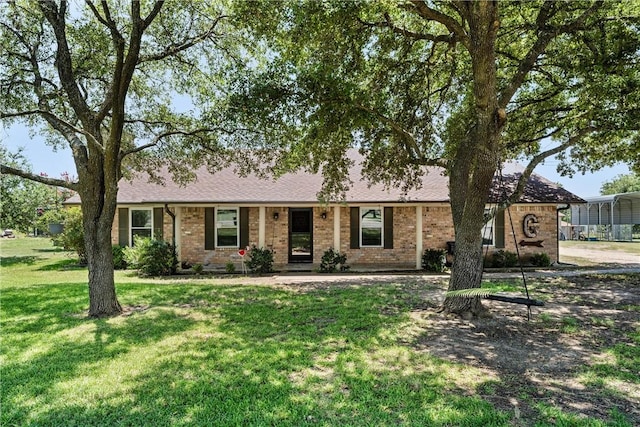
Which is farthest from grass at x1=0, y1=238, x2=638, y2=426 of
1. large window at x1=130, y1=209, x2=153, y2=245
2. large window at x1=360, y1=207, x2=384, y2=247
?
large window at x1=130, y1=209, x2=153, y2=245

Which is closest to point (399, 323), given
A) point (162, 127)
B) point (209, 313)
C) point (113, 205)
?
point (209, 313)

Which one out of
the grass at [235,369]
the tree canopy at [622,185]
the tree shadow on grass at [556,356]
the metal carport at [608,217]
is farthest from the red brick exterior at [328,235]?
the tree canopy at [622,185]

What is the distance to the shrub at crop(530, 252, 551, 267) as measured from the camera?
14578mm

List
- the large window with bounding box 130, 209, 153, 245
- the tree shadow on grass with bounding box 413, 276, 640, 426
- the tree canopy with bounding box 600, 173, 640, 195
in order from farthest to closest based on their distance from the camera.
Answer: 1. the tree canopy with bounding box 600, 173, 640, 195
2. the large window with bounding box 130, 209, 153, 245
3. the tree shadow on grass with bounding box 413, 276, 640, 426

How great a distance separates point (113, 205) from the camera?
709 centimetres

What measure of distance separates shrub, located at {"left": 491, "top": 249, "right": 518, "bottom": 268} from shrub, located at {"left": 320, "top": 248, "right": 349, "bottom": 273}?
582cm

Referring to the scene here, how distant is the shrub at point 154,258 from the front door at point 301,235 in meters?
4.54

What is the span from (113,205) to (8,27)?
457 centimetres

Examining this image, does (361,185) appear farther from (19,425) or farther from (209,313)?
(19,425)

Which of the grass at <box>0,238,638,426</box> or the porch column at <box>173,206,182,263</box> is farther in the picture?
the porch column at <box>173,206,182,263</box>

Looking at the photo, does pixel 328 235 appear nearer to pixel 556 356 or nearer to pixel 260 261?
pixel 260 261

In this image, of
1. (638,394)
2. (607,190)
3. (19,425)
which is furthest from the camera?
(607,190)

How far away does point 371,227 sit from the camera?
1473 centimetres

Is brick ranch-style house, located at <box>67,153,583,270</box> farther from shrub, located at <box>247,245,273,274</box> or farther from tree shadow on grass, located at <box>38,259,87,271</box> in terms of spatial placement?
tree shadow on grass, located at <box>38,259,87,271</box>
